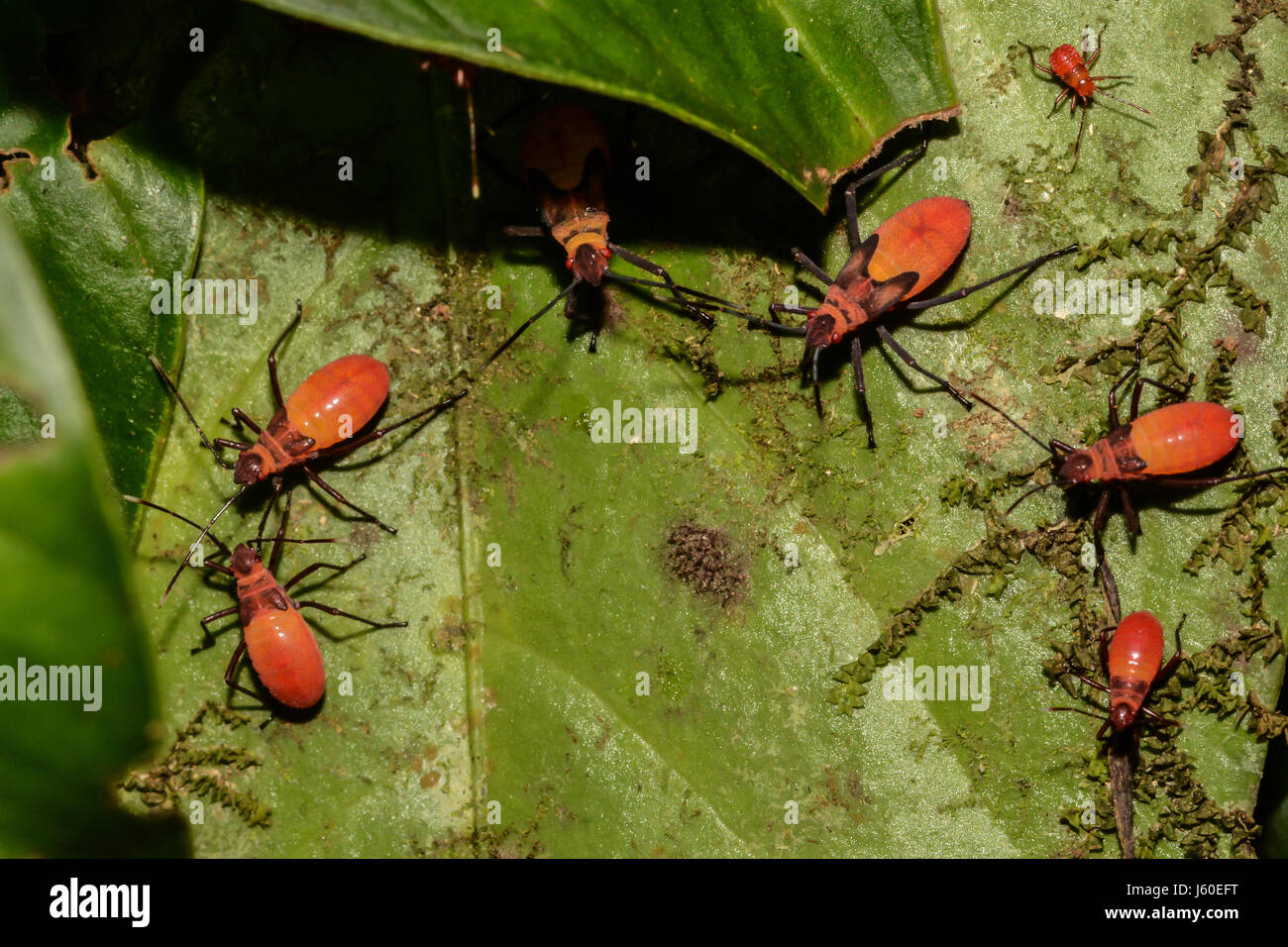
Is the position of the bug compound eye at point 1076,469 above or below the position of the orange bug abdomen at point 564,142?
below

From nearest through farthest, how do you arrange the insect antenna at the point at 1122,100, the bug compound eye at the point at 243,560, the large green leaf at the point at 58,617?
the large green leaf at the point at 58,617
the insect antenna at the point at 1122,100
the bug compound eye at the point at 243,560

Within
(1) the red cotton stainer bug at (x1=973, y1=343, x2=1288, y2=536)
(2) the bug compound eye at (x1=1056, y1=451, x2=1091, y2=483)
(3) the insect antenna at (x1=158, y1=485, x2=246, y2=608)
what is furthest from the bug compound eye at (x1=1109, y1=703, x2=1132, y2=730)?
(3) the insect antenna at (x1=158, y1=485, x2=246, y2=608)

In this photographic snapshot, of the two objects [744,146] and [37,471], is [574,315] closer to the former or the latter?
[744,146]

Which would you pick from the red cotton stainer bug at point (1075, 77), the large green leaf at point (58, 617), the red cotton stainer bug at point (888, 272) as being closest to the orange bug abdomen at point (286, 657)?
the large green leaf at point (58, 617)

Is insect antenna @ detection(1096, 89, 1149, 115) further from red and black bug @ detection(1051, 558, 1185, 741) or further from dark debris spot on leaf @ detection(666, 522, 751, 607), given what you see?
dark debris spot on leaf @ detection(666, 522, 751, 607)

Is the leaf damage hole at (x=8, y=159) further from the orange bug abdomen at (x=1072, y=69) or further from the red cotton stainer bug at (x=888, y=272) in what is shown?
the orange bug abdomen at (x=1072, y=69)

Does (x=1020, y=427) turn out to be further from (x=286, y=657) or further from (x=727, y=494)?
(x=286, y=657)
